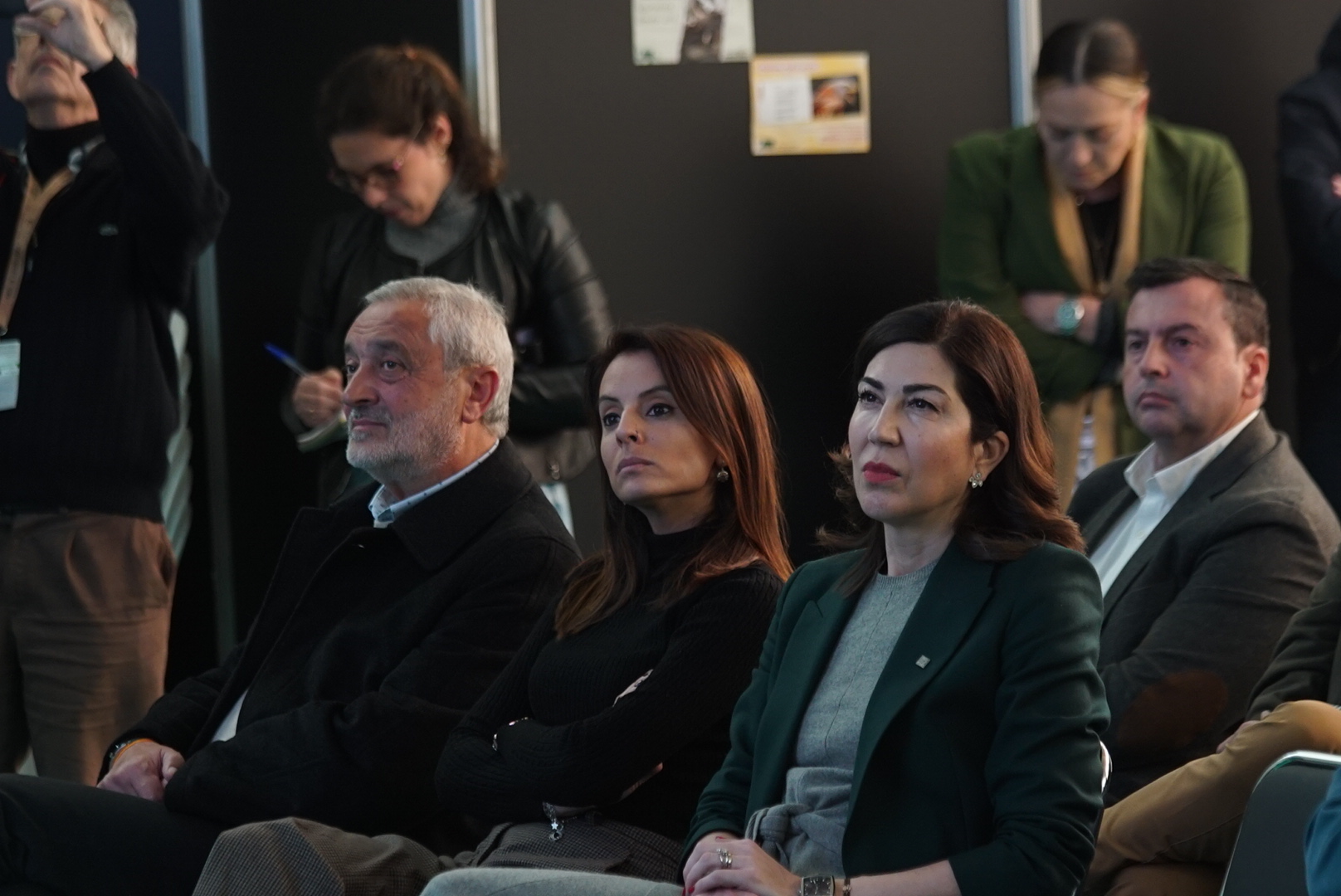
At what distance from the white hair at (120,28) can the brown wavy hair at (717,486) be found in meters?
1.74

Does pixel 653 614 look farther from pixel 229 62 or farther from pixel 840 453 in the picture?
pixel 229 62

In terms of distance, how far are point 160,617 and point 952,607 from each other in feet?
7.46

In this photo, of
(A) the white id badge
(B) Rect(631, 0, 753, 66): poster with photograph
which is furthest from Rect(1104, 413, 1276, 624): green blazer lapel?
(A) the white id badge

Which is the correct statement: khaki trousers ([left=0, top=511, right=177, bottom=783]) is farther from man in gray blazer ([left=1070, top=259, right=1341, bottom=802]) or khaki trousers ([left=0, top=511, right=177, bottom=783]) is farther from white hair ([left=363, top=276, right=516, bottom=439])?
man in gray blazer ([left=1070, top=259, right=1341, bottom=802])

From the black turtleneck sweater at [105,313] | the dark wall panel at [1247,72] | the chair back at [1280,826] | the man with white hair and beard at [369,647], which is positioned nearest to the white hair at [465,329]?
the man with white hair and beard at [369,647]

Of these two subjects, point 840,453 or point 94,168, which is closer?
point 840,453

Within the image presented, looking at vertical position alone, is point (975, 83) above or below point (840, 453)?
above

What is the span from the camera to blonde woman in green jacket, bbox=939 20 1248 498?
4.00 m

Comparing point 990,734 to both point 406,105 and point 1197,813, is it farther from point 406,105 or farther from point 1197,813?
point 406,105

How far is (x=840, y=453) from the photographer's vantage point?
253cm

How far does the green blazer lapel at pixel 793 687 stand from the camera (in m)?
2.24

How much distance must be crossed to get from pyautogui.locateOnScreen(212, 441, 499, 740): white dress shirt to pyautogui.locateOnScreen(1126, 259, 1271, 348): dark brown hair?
1211mm

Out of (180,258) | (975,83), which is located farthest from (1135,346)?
(180,258)

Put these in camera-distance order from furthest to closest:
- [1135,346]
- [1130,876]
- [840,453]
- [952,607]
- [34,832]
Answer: [1135,346] < [34,832] < [840,453] < [1130,876] < [952,607]
